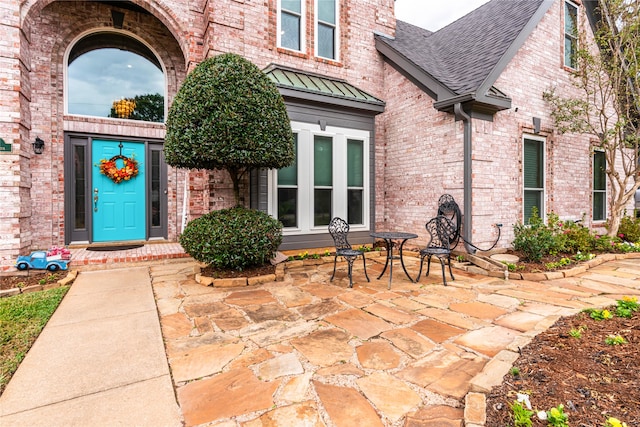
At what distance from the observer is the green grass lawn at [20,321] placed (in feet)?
7.37

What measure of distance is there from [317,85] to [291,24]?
62.5 inches

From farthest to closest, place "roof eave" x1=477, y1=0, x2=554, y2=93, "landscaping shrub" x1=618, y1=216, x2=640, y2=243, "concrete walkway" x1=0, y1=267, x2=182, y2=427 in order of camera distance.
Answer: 1. "landscaping shrub" x1=618, y1=216, x2=640, y2=243
2. "roof eave" x1=477, y1=0, x2=554, y2=93
3. "concrete walkway" x1=0, y1=267, x2=182, y2=427

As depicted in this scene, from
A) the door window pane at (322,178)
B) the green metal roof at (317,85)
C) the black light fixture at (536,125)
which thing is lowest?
the door window pane at (322,178)

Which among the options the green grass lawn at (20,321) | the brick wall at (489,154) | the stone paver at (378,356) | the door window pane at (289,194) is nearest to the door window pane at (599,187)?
the brick wall at (489,154)

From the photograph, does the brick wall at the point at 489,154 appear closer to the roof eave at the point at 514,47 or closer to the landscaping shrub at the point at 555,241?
the roof eave at the point at 514,47

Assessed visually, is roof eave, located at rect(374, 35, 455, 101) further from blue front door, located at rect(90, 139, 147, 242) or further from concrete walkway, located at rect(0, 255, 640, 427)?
blue front door, located at rect(90, 139, 147, 242)

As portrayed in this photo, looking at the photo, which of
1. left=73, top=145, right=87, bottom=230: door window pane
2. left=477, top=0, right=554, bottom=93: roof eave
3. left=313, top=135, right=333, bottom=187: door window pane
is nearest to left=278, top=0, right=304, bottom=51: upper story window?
Answer: left=313, top=135, right=333, bottom=187: door window pane

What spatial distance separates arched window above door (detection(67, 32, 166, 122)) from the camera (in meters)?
6.29

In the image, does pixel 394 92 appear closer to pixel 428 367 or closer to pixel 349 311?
pixel 349 311

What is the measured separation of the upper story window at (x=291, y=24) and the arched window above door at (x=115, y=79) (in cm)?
298

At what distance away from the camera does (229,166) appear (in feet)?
15.8

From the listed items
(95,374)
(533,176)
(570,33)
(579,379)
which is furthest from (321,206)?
(570,33)

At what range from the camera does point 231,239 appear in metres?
4.27

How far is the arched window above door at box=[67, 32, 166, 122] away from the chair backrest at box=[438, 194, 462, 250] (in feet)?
21.0
